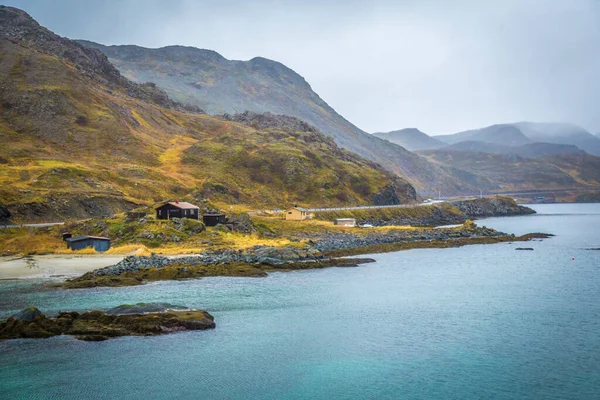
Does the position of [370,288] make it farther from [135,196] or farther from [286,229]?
Answer: [135,196]

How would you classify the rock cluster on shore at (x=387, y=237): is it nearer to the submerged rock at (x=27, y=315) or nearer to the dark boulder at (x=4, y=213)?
the dark boulder at (x=4, y=213)

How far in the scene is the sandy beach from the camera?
7000 cm

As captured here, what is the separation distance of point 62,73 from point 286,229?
4794 inches

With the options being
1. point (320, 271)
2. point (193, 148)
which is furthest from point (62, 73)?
point (320, 271)

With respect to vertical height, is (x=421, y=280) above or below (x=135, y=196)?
below

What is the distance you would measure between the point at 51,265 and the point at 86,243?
11.3 meters

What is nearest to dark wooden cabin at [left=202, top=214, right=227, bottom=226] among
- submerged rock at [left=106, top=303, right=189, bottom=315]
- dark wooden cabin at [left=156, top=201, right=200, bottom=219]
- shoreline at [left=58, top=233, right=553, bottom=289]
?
dark wooden cabin at [left=156, top=201, right=200, bottom=219]

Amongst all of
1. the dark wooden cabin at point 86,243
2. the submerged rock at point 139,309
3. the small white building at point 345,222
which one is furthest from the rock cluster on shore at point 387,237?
the submerged rock at point 139,309

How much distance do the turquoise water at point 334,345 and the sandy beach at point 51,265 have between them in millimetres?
5391

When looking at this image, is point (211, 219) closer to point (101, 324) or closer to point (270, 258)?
point (270, 258)

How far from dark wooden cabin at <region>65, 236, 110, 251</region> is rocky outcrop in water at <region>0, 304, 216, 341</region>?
38763 millimetres

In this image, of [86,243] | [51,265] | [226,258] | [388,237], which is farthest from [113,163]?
[226,258]

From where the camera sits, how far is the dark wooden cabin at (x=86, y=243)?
281 ft

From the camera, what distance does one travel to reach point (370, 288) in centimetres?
6825
